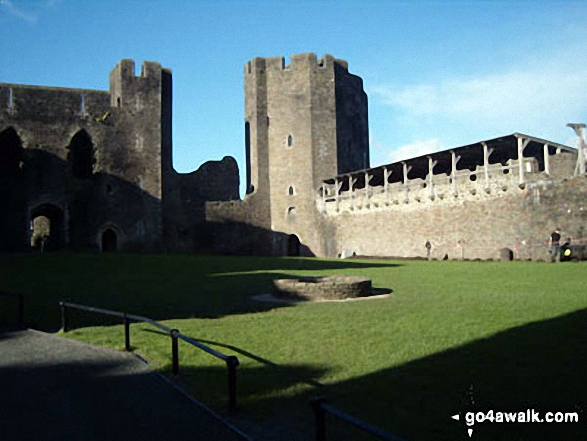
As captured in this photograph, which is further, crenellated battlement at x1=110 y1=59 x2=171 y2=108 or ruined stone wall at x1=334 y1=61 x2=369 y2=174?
ruined stone wall at x1=334 y1=61 x2=369 y2=174

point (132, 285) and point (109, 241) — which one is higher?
point (109, 241)

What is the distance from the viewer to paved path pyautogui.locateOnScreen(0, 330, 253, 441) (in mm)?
4289

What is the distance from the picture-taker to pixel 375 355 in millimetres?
6293

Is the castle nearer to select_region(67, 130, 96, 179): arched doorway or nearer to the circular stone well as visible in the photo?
select_region(67, 130, 96, 179): arched doorway

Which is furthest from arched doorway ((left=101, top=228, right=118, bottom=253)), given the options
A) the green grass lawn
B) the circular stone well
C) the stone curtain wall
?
the circular stone well

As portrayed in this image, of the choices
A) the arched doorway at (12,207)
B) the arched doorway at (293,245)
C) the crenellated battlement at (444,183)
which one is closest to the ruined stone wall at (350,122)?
the crenellated battlement at (444,183)

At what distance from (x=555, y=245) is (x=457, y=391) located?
673 inches

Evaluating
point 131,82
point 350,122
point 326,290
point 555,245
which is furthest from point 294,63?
point 326,290

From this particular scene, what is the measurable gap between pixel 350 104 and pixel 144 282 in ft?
81.5

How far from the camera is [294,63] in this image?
115ft

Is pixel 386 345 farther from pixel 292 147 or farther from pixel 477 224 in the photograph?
pixel 292 147

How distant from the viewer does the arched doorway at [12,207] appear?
26.8m

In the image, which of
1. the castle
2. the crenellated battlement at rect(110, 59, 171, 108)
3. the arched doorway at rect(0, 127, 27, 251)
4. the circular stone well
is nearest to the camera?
the circular stone well

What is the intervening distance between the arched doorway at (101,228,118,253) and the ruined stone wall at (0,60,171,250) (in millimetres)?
690
